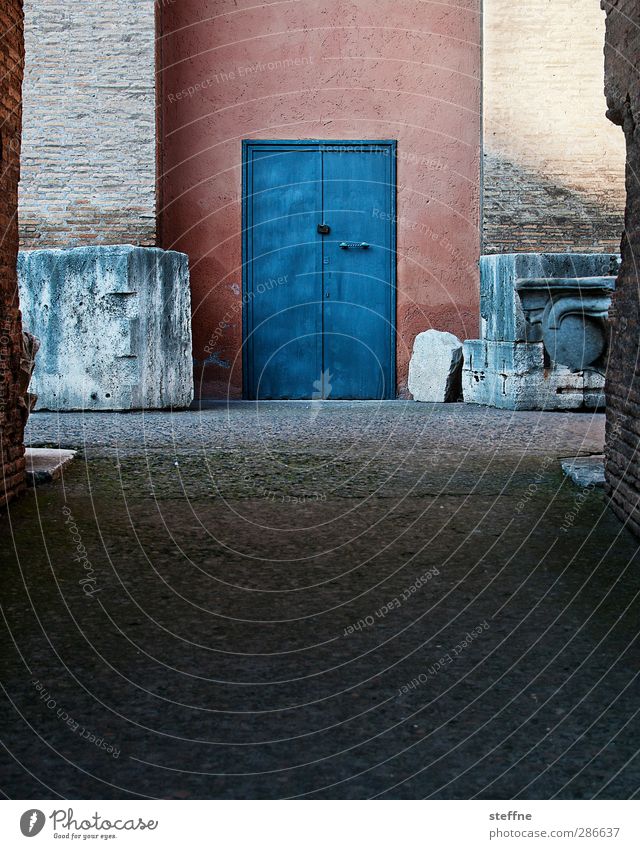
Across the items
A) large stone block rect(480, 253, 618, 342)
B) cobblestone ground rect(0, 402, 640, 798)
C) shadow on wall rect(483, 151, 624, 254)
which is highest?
shadow on wall rect(483, 151, 624, 254)

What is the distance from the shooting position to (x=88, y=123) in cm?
955

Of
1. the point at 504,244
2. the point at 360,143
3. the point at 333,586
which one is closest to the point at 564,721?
the point at 333,586

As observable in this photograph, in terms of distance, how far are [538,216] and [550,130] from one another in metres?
0.85

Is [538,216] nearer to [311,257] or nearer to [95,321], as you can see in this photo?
[311,257]

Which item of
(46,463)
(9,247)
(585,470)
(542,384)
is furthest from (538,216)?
(9,247)

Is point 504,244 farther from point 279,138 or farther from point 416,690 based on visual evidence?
point 416,690

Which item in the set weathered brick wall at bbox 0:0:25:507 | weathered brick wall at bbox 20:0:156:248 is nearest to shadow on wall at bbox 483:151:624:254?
weathered brick wall at bbox 20:0:156:248

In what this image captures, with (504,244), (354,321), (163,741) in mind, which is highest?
(504,244)

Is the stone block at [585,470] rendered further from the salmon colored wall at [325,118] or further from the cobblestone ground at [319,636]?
the salmon colored wall at [325,118]

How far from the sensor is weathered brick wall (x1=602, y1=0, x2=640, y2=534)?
12.6 feet

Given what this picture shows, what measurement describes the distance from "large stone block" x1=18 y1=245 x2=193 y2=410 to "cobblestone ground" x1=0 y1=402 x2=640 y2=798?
3.77 metres

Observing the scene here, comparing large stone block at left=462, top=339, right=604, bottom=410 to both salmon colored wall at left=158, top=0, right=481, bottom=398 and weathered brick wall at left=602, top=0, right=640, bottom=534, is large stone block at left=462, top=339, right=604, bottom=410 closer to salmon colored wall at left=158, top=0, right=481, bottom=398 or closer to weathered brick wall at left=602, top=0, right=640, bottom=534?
salmon colored wall at left=158, top=0, right=481, bottom=398

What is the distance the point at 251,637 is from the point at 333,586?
0.54 meters

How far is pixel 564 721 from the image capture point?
81.0 inches
